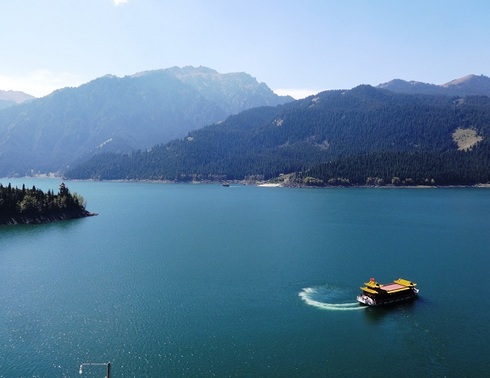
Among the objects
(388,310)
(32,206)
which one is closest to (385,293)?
(388,310)

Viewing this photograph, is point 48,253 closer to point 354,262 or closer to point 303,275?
point 303,275

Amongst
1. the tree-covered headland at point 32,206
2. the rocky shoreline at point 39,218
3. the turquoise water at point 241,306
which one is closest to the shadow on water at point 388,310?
the turquoise water at point 241,306

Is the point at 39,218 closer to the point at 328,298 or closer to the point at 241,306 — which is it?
the point at 241,306

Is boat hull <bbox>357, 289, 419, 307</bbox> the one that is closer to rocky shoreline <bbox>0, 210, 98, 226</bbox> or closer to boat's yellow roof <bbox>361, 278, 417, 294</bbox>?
boat's yellow roof <bbox>361, 278, 417, 294</bbox>

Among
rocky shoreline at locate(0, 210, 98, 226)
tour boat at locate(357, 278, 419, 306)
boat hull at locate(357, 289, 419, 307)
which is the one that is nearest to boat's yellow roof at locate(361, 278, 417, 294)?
tour boat at locate(357, 278, 419, 306)

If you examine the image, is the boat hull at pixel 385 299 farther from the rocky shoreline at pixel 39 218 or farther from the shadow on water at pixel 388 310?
the rocky shoreline at pixel 39 218

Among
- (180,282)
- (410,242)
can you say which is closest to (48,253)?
(180,282)
